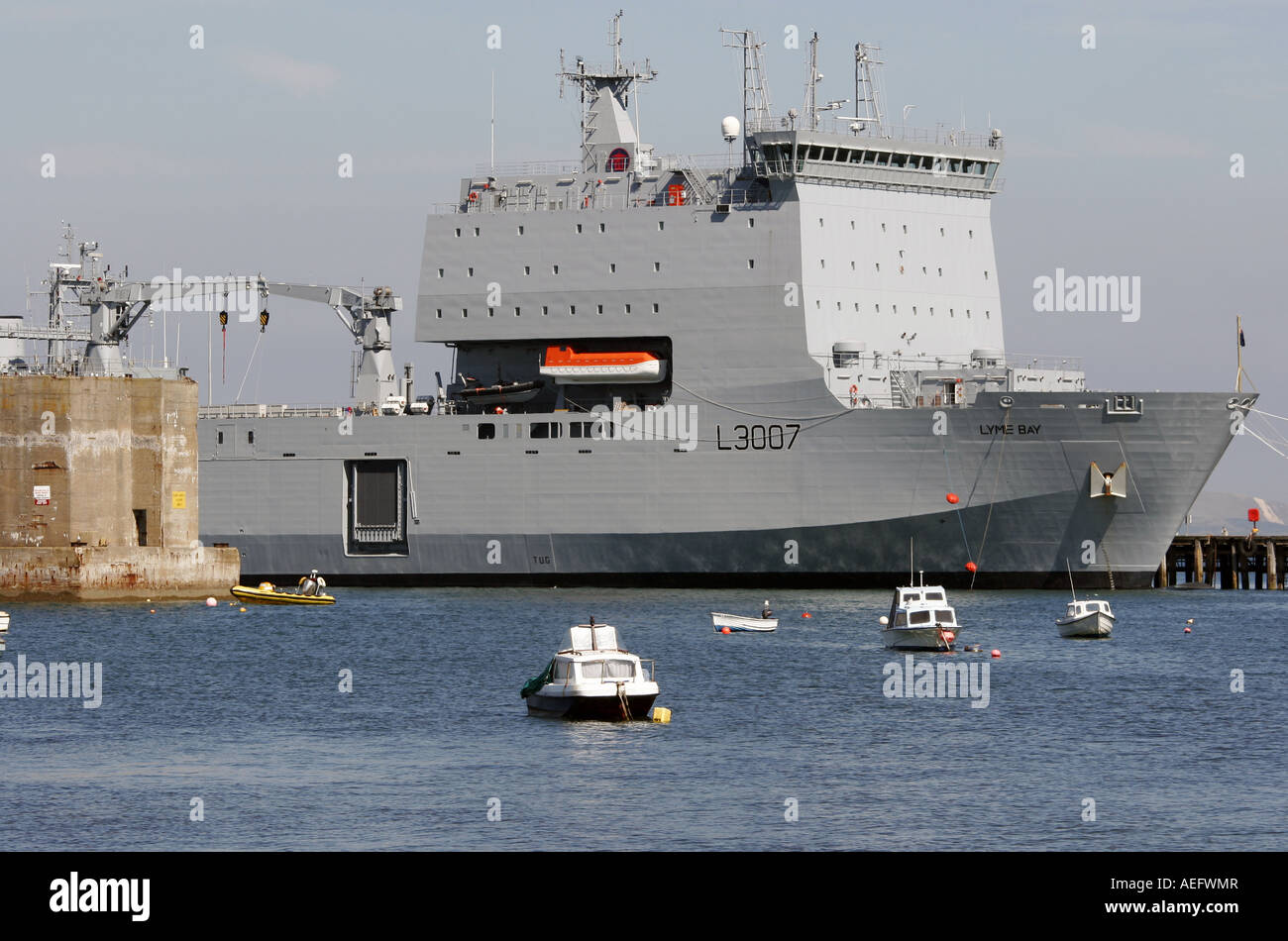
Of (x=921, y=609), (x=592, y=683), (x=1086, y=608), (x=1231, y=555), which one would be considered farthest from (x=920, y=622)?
(x=1231, y=555)

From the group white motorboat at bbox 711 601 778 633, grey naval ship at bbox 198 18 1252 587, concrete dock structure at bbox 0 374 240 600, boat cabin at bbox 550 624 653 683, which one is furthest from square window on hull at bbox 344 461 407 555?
boat cabin at bbox 550 624 653 683

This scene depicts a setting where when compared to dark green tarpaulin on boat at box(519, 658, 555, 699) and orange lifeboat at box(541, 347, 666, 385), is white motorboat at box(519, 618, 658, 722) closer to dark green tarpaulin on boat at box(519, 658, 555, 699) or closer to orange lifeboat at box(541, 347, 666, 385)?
dark green tarpaulin on boat at box(519, 658, 555, 699)

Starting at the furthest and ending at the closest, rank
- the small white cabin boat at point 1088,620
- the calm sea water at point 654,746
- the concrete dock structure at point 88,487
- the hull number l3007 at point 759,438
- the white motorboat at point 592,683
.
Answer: the hull number l3007 at point 759,438
the concrete dock structure at point 88,487
the small white cabin boat at point 1088,620
the white motorboat at point 592,683
the calm sea water at point 654,746

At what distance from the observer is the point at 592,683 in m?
28.4

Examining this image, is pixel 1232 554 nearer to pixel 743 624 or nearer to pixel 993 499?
pixel 993 499

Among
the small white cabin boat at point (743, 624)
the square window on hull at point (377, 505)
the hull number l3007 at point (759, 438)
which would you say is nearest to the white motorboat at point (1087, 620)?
the small white cabin boat at point (743, 624)

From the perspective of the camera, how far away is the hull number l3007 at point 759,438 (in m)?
50.9

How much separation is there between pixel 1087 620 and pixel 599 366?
17.8 m

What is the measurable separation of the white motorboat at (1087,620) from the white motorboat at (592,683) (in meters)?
16.1

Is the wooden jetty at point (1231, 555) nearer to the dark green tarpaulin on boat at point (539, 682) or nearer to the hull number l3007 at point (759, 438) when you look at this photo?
the hull number l3007 at point (759, 438)
